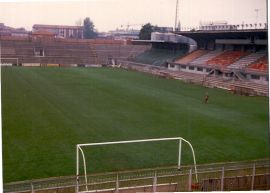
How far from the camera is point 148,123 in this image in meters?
10.0

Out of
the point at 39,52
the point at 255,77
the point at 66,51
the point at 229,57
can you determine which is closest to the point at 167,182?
the point at 255,77

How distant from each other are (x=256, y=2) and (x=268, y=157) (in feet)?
11.8

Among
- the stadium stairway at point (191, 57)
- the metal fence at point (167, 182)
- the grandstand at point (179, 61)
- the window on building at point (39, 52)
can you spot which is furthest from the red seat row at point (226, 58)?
the metal fence at point (167, 182)

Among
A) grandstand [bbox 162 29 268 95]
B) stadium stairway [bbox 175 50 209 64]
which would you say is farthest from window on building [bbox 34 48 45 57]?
stadium stairway [bbox 175 50 209 64]

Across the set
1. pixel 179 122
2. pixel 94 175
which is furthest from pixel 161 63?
pixel 94 175

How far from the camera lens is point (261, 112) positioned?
460 inches

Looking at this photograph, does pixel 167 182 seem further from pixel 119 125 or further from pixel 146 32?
pixel 146 32

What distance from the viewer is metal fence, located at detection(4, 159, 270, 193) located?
18.8 ft

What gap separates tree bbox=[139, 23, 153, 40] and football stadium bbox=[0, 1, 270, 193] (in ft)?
16.8

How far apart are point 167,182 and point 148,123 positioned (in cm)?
386

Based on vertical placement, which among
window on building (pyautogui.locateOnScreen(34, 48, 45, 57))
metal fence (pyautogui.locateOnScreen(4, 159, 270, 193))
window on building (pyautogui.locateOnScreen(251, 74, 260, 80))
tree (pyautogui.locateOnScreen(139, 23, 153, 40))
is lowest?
metal fence (pyautogui.locateOnScreen(4, 159, 270, 193))

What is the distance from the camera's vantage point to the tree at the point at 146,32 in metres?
28.1

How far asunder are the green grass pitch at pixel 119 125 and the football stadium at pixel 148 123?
2 centimetres

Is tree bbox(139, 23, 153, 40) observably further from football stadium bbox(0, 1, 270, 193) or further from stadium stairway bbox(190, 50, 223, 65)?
stadium stairway bbox(190, 50, 223, 65)
